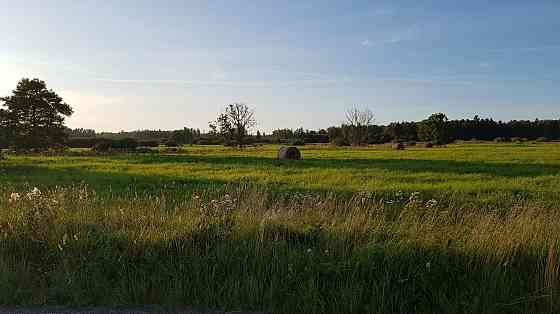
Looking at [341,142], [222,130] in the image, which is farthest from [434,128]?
[222,130]

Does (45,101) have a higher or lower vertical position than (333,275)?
higher

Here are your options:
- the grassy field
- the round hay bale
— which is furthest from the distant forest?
the grassy field

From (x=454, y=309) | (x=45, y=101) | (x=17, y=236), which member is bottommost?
(x=454, y=309)

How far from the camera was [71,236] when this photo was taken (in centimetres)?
568

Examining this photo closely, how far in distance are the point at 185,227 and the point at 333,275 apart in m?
2.13

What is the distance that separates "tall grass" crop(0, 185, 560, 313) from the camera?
4.43 meters

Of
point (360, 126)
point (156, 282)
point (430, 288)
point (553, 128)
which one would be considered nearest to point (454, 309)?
point (430, 288)

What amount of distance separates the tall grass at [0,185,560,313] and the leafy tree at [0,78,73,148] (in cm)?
5151

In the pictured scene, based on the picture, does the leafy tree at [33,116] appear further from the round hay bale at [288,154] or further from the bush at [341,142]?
the bush at [341,142]

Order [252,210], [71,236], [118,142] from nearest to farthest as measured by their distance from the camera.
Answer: [71,236] → [252,210] → [118,142]

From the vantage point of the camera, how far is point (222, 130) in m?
79.4

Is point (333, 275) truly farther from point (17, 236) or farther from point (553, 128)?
point (553, 128)

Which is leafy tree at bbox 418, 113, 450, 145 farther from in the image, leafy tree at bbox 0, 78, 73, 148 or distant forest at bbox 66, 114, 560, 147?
leafy tree at bbox 0, 78, 73, 148

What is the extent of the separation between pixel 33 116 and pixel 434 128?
90917 millimetres
